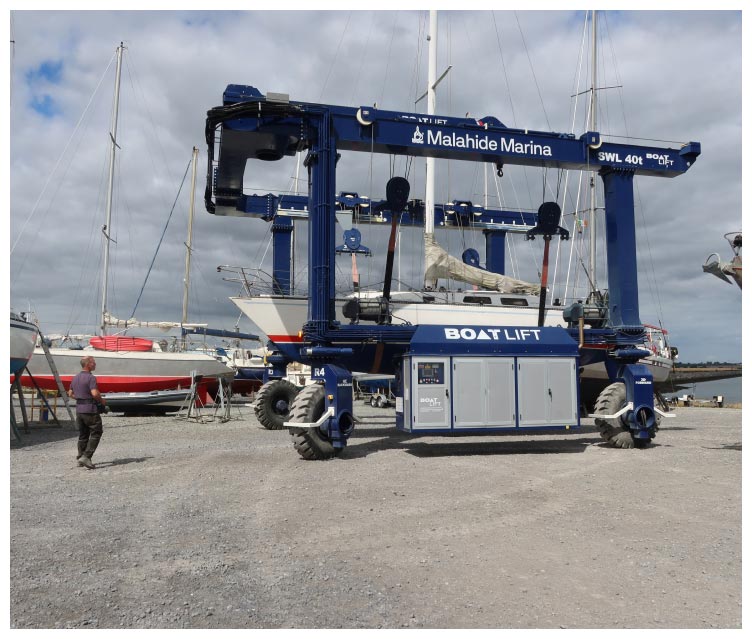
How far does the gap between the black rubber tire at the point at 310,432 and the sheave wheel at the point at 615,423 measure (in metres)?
6.30

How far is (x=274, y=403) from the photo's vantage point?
18.2 metres

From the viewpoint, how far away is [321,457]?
11.7m

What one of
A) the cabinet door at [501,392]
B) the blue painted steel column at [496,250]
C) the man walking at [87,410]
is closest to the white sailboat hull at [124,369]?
the blue painted steel column at [496,250]

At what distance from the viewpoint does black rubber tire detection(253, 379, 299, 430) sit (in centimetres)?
1795

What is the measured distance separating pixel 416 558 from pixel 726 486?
6095mm

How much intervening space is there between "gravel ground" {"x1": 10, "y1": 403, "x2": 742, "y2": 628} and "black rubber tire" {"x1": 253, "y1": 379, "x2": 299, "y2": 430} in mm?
5753

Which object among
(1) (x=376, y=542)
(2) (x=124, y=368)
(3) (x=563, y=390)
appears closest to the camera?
(1) (x=376, y=542)

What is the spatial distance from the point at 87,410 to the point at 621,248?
12734mm

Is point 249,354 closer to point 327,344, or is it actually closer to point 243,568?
point 327,344

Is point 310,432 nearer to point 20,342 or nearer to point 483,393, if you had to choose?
point 483,393

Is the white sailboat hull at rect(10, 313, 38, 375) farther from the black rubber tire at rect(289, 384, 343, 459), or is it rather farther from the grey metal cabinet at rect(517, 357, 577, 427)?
the grey metal cabinet at rect(517, 357, 577, 427)

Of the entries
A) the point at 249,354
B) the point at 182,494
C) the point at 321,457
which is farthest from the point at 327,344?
the point at 249,354

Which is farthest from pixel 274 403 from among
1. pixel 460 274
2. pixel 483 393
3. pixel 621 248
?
pixel 621 248

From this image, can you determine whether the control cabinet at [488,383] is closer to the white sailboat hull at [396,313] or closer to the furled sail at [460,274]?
the white sailboat hull at [396,313]
